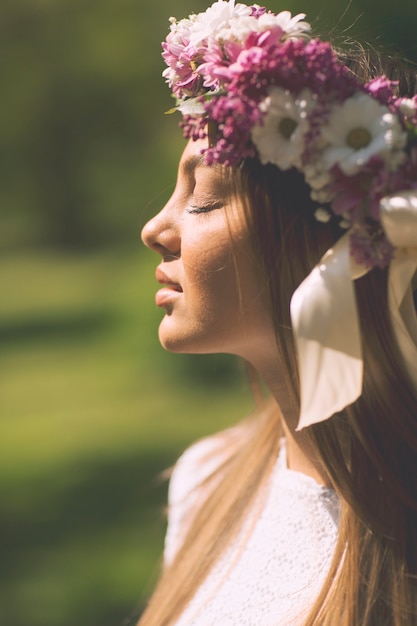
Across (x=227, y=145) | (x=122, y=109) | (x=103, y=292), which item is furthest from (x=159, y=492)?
(x=122, y=109)

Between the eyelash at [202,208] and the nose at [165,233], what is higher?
the eyelash at [202,208]

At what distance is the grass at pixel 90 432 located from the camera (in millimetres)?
2822

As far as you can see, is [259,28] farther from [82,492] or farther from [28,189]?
[28,189]

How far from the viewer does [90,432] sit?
3783 mm

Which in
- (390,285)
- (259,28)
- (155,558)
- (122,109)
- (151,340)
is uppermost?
(122,109)

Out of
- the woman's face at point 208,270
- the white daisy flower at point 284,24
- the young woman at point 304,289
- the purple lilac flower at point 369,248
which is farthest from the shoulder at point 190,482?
the white daisy flower at point 284,24

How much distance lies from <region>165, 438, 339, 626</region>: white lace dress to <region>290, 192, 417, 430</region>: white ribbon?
31cm

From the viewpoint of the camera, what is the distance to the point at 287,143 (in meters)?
0.98

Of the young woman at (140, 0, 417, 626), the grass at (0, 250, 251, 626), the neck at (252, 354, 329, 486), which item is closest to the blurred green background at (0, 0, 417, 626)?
the grass at (0, 250, 251, 626)

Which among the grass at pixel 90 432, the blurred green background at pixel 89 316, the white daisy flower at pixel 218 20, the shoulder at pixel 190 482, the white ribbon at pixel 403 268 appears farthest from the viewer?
the blurred green background at pixel 89 316

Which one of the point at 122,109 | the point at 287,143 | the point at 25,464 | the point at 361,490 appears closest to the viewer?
the point at 287,143

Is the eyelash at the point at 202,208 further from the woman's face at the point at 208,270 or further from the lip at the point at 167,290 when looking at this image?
the lip at the point at 167,290

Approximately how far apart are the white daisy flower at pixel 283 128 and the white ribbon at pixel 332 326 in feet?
0.39

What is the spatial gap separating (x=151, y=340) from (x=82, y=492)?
1228 millimetres
